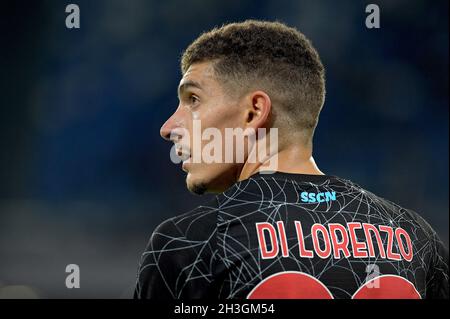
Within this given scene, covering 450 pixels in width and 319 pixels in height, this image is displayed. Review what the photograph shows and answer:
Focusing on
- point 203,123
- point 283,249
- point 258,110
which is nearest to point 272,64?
point 258,110

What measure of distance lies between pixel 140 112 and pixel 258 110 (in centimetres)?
524

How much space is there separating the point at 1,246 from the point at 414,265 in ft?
17.8

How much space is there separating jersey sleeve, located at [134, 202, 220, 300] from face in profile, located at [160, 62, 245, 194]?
280 mm

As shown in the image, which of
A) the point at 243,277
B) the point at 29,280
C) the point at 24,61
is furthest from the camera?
the point at 24,61

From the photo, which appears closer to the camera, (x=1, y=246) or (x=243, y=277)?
(x=243, y=277)

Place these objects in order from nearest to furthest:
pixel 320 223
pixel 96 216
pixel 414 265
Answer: pixel 320 223 < pixel 414 265 < pixel 96 216

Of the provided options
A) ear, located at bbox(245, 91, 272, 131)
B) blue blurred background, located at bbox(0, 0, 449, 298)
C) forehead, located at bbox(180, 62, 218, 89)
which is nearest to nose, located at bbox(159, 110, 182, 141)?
forehead, located at bbox(180, 62, 218, 89)

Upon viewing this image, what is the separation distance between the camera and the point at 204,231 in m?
→ 1.50

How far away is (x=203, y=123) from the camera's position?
5.86ft

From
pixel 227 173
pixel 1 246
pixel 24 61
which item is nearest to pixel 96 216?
pixel 1 246

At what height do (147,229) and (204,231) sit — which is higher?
(204,231)

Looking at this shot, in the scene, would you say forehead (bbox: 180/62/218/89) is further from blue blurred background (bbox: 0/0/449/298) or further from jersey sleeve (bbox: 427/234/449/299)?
blue blurred background (bbox: 0/0/449/298)

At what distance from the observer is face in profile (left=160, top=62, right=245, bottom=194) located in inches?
70.2

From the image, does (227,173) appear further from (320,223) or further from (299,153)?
(320,223)
